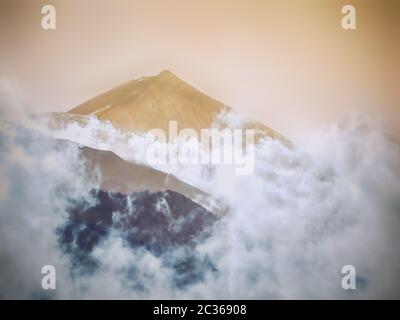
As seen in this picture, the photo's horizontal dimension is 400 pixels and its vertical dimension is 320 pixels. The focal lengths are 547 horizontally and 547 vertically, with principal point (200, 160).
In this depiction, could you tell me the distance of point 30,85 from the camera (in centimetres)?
371

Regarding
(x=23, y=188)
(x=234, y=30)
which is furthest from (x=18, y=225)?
(x=234, y=30)

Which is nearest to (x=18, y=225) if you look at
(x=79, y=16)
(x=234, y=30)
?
(x=79, y=16)

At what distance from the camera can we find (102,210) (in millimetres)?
3662

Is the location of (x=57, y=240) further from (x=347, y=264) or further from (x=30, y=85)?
(x=347, y=264)

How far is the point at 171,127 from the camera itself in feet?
12.3
